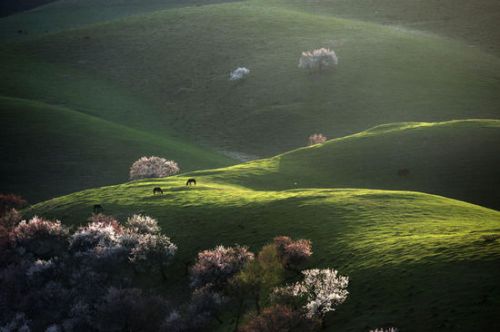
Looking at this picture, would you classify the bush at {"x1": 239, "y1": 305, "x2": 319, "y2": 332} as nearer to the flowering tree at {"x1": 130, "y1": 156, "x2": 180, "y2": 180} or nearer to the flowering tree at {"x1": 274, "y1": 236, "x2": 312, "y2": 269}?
the flowering tree at {"x1": 274, "y1": 236, "x2": 312, "y2": 269}

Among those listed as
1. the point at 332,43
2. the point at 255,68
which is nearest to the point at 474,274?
the point at 255,68

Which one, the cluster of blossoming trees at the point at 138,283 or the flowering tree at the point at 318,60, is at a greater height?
the flowering tree at the point at 318,60

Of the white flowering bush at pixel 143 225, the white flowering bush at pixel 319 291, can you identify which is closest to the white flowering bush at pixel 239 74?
the white flowering bush at pixel 143 225

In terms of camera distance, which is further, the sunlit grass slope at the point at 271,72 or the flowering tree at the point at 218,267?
the sunlit grass slope at the point at 271,72

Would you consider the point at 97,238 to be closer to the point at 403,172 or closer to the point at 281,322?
the point at 281,322

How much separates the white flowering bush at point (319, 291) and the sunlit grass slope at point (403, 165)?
2445 centimetres

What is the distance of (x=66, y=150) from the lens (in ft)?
268

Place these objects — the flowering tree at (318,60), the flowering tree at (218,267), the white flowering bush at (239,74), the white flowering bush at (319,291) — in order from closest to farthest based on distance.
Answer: the white flowering bush at (319,291)
the flowering tree at (218,267)
the flowering tree at (318,60)
the white flowering bush at (239,74)

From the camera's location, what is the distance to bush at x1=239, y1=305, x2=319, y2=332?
23.3 meters

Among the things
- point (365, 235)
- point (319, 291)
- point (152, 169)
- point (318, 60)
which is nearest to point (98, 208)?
point (365, 235)

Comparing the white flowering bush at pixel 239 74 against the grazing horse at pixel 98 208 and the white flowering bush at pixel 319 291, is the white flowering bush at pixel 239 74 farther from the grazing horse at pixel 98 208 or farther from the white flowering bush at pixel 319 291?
the white flowering bush at pixel 319 291

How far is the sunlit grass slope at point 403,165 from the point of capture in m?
51.0

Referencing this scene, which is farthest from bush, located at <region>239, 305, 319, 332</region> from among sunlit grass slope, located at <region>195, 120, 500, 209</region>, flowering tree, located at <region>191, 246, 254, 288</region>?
sunlit grass slope, located at <region>195, 120, 500, 209</region>

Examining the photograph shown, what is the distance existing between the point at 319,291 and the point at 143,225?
16961 mm
